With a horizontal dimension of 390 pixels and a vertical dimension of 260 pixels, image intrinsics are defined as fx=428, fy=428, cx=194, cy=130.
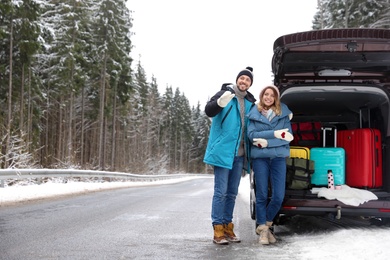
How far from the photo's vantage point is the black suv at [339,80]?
16.6 feet

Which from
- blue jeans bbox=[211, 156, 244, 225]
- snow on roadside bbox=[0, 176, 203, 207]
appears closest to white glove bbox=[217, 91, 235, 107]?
blue jeans bbox=[211, 156, 244, 225]

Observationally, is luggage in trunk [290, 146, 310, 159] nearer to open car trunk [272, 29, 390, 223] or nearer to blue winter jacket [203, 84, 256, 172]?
open car trunk [272, 29, 390, 223]

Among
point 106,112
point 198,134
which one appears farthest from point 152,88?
point 106,112

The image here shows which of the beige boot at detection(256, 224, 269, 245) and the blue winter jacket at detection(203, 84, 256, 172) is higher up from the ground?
the blue winter jacket at detection(203, 84, 256, 172)

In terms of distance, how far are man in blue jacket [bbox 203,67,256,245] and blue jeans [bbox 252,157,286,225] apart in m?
0.28

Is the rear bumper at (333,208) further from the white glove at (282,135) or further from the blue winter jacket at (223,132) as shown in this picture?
the blue winter jacket at (223,132)

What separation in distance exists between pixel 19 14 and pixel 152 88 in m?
51.5

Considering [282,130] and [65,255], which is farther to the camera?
[282,130]

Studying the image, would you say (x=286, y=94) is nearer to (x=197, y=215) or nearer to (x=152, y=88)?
(x=197, y=215)

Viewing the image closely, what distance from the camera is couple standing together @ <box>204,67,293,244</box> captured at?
16.8 ft

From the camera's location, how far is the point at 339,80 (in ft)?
19.2

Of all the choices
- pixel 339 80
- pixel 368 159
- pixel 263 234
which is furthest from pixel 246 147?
pixel 368 159

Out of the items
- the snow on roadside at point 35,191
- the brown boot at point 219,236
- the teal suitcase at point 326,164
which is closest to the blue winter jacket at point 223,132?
the brown boot at point 219,236

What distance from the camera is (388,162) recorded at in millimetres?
5711
